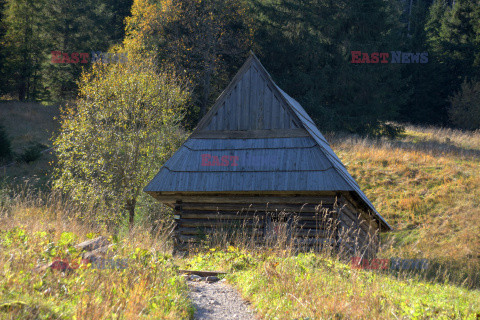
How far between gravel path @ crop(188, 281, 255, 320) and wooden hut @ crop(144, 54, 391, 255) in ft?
13.0

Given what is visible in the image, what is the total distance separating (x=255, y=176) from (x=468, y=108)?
2765 cm

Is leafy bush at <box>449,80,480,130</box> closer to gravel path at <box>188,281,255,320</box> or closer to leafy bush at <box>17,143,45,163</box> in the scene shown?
leafy bush at <box>17,143,45,163</box>

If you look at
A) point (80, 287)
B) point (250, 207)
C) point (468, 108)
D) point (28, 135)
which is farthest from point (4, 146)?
point (468, 108)

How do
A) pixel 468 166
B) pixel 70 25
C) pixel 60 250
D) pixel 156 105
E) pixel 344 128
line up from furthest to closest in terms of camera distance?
pixel 70 25, pixel 344 128, pixel 468 166, pixel 156 105, pixel 60 250

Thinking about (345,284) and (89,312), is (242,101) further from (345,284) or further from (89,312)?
(89,312)

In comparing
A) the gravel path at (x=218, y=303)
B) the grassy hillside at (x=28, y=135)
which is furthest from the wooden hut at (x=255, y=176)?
the grassy hillside at (x=28, y=135)

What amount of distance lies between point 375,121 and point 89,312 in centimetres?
2562

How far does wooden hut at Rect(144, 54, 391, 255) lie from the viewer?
969 cm

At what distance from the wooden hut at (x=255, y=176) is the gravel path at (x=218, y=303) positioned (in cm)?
397

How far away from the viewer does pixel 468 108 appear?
31234mm

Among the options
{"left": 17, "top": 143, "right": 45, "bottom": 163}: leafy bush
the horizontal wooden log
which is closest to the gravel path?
the horizontal wooden log

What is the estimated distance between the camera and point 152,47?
78.2 feet

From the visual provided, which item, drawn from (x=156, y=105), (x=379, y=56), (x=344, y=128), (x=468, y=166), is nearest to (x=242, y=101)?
(x=156, y=105)

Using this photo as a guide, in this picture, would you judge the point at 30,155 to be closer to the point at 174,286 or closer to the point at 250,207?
the point at 250,207
